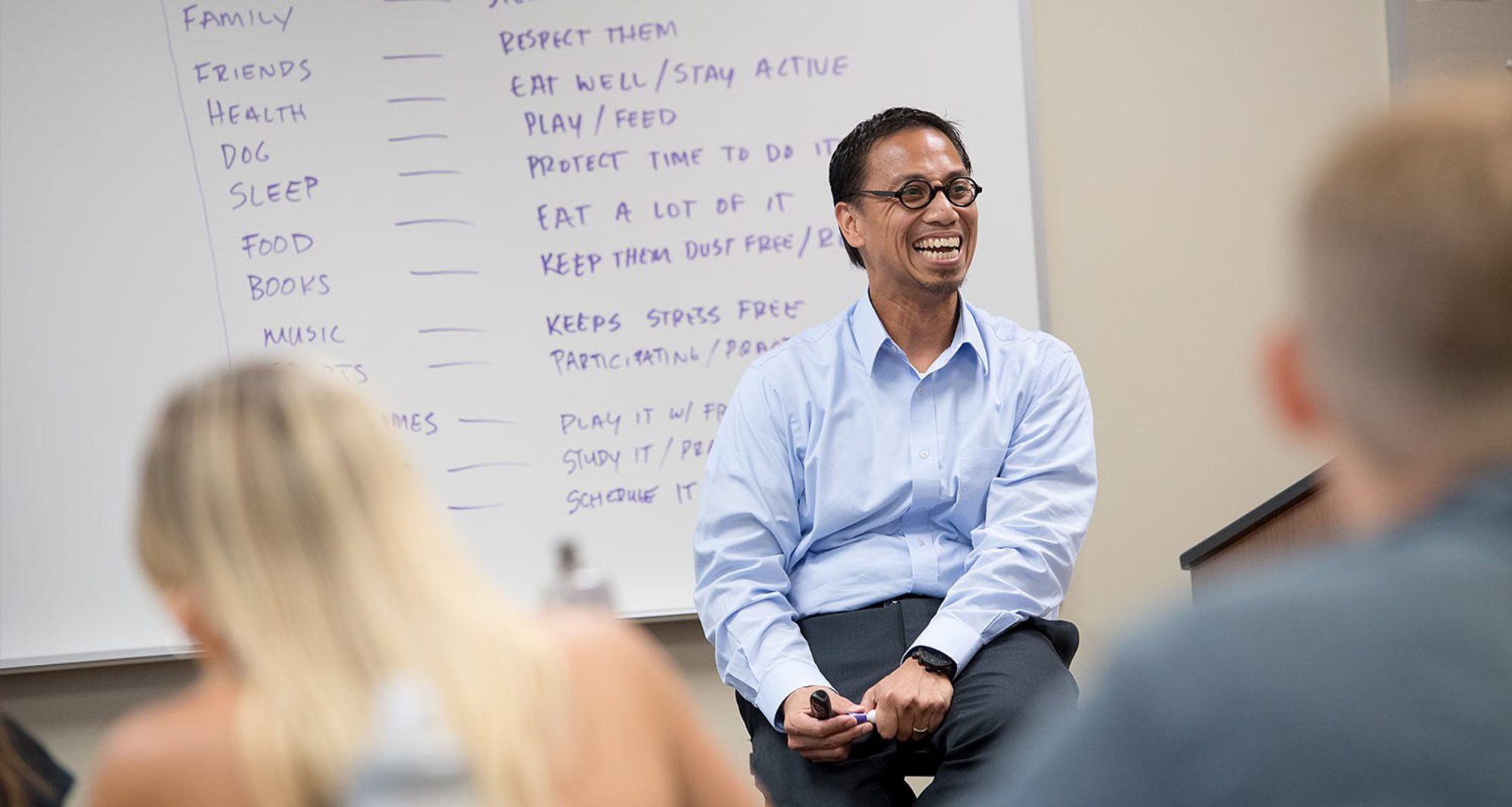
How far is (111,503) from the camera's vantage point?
3082mm

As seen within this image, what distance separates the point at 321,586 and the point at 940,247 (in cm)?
161

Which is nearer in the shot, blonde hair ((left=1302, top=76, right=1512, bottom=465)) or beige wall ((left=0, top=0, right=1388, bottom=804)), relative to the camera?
blonde hair ((left=1302, top=76, right=1512, bottom=465))

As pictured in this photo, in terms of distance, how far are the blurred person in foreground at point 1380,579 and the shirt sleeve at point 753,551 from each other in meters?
1.48

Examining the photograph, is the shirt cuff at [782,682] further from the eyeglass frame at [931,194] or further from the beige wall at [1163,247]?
the beige wall at [1163,247]

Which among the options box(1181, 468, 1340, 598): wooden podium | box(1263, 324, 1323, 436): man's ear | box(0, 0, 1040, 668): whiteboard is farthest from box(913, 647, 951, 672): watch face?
box(1263, 324, 1323, 436): man's ear

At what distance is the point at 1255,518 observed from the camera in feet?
7.83

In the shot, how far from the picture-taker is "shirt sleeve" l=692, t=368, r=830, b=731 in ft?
7.22

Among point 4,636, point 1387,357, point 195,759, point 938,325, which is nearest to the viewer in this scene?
point 1387,357

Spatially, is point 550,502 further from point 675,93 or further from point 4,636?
point 4,636

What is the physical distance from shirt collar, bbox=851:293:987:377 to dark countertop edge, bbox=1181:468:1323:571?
498 mm

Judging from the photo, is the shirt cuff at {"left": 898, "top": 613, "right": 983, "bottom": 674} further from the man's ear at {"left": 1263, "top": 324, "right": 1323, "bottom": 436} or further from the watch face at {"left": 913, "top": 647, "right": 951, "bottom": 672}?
the man's ear at {"left": 1263, "top": 324, "right": 1323, "bottom": 436}

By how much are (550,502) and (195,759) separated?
203 cm

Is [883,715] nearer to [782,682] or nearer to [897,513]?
[782,682]

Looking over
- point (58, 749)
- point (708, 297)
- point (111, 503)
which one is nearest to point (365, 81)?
point (708, 297)
